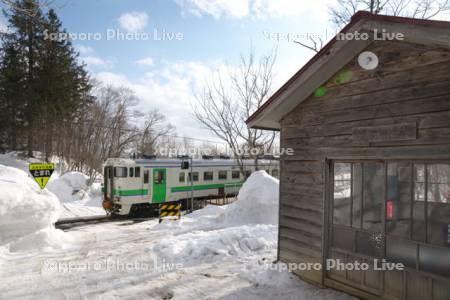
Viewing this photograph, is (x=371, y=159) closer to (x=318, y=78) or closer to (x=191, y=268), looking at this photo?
(x=318, y=78)

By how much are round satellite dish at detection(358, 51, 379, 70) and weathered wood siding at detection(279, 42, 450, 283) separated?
73 millimetres

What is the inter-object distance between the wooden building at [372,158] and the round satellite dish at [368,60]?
17mm

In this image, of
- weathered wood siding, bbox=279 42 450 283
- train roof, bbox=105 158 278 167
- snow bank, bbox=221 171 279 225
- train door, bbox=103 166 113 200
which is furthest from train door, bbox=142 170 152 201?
weathered wood siding, bbox=279 42 450 283

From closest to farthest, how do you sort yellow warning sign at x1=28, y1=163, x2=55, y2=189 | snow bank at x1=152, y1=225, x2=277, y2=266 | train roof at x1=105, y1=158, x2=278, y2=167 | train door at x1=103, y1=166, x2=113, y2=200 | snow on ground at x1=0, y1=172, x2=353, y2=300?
snow on ground at x1=0, y1=172, x2=353, y2=300 < snow bank at x1=152, y1=225, x2=277, y2=266 < yellow warning sign at x1=28, y1=163, x2=55, y2=189 < train roof at x1=105, y1=158, x2=278, y2=167 < train door at x1=103, y1=166, x2=113, y2=200

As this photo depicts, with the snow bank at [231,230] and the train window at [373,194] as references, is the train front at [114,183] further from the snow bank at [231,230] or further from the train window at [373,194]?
the train window at [373,194]

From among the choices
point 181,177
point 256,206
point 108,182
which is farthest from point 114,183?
point 256,206

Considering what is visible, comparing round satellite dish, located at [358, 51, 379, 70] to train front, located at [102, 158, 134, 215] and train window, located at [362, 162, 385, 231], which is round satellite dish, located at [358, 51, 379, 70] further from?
train front, located at [102, 158, 134, 215]

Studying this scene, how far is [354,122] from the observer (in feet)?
18.2

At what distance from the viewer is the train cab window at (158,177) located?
1718cm

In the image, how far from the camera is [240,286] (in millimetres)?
6234

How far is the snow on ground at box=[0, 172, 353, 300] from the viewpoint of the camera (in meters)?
5.92

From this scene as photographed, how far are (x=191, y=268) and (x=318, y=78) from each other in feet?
16.8

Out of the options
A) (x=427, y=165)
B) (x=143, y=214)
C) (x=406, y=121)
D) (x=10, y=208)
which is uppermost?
(x=406, y=121)

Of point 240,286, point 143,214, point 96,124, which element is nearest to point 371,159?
point 240,286
